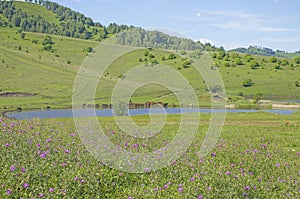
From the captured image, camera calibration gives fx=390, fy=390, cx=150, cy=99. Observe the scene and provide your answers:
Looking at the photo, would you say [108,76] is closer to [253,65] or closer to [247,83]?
[247,83]

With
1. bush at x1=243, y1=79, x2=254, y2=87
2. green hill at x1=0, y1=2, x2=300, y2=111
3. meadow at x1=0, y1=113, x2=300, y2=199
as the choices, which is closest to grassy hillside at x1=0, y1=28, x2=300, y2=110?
green hill at x1=0, y1=2, x2=300, y2=111

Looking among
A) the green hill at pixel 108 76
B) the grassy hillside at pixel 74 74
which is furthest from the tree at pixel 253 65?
the grassy hillside at pixel 74 74

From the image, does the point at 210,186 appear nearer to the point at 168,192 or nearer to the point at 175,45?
the point at 168,192

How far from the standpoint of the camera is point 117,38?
18.7m

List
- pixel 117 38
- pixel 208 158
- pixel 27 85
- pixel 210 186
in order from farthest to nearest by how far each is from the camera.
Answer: pixel 27 85
pixel 117 38
pixel 208 158
pixel 210 186

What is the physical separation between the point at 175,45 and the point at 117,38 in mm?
3311

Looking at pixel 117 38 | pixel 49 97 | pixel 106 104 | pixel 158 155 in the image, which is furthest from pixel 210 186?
pixel 49 97

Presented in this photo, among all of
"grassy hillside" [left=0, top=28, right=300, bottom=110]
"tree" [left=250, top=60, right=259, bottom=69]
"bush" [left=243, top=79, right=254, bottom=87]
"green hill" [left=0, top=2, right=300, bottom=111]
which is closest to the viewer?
"green hill" [left=0, top=2, right=300, bottom=111]

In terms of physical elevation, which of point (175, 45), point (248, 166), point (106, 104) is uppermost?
point (175, 45)

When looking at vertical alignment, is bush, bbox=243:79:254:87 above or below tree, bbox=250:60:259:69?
below

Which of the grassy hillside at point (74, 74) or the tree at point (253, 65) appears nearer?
the grassy hillside at point (74, 74)

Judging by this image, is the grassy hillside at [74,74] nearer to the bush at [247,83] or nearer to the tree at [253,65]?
the tree at [253,65]

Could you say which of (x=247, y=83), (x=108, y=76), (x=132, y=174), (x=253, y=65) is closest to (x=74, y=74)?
(x=108, y=76)

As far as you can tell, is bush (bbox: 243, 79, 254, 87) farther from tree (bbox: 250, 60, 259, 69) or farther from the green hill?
tree (bbox: 250, 60, 259, 69)
